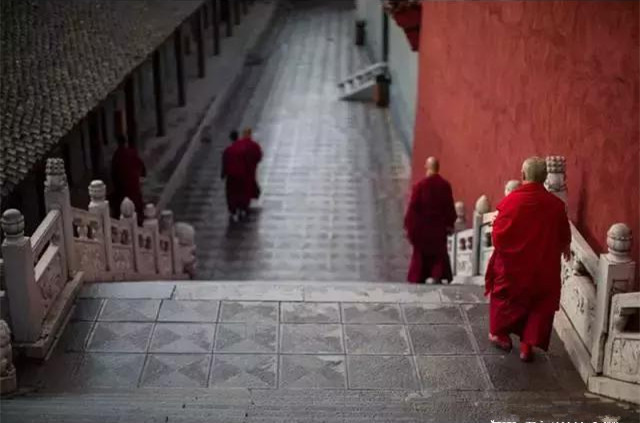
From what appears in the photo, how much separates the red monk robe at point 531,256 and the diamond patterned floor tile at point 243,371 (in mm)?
1596

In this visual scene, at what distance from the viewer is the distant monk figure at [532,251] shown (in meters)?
6.00

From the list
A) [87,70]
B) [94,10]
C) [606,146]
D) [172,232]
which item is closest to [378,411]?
[606,146]

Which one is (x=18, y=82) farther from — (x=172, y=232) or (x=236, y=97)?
(x=236, y=97)

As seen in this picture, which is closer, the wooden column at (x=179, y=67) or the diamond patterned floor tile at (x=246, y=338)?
the diamond patterned floor tile at (x=246, y=338)

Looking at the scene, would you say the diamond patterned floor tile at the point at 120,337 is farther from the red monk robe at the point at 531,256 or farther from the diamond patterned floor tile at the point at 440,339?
the red monk robe at the point at 531,256

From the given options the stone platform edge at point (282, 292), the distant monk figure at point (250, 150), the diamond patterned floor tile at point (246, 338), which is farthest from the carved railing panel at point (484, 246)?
the distant monk figure at point (250, 150)

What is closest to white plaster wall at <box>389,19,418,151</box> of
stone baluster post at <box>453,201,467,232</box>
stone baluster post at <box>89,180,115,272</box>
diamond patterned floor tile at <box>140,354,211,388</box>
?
stone baluster post at <box>453,201,467,232</box>

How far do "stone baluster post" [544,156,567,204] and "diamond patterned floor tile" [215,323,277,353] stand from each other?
7.28 ft

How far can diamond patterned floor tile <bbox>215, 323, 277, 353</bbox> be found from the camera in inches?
256

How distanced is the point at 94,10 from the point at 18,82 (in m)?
4.67

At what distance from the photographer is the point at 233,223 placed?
45.9ft

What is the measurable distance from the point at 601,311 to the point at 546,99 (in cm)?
227

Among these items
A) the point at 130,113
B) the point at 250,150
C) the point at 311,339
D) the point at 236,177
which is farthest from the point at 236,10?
the point at 311,339

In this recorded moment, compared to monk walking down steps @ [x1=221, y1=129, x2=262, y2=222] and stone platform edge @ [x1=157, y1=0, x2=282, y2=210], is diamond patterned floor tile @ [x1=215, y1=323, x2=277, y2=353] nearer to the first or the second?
monk walking down steps @ [x1=221, y1=129, x2=262, y2=222]
